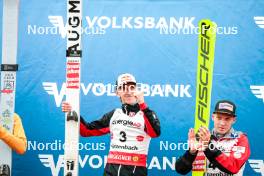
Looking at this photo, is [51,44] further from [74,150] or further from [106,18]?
[74,150]

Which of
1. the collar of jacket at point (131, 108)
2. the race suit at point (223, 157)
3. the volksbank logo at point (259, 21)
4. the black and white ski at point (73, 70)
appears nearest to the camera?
the black and white ski at point (73, 70)

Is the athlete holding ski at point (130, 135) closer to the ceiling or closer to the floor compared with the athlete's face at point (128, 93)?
closer to the floor

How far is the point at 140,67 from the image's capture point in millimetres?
4176

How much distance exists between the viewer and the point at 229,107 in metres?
3.41

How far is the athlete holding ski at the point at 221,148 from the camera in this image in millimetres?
3078

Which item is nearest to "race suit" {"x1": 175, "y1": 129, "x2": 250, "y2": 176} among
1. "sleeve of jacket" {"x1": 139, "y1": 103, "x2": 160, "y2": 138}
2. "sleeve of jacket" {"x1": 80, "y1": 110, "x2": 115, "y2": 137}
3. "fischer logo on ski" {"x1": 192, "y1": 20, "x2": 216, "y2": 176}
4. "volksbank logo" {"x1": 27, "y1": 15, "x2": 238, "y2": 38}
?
"fischer logo on ski" {"x1": 192, "y1": 20, "x2": 216, "y2": 176}

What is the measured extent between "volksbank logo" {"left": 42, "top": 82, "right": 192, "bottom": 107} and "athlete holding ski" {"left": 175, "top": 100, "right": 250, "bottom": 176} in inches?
30.4

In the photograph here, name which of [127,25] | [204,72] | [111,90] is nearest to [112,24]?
[127,25]

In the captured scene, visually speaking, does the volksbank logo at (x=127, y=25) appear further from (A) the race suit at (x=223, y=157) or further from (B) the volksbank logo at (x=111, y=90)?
(A) the race suit at (x=223, y=157)

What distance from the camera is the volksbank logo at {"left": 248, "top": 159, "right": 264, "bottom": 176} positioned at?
414cm

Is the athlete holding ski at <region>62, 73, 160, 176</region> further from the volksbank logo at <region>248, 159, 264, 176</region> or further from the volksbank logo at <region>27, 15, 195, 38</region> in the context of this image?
the volksbank logo at <region>248, 159, 264, 176</region>

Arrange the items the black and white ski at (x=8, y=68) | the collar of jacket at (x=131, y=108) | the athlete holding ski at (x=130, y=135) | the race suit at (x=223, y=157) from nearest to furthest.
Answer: the black and white ski at (x=8, y=68) < the race suit at (x=223, y=157) < the athlete holding ski at (x=130, y=135) < the collar of jacket at (x=131, y=108)

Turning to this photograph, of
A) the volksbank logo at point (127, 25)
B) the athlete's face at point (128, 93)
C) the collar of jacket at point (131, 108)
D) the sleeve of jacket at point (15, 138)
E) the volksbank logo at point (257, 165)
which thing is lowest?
the volksbank logo at point (257, 165)

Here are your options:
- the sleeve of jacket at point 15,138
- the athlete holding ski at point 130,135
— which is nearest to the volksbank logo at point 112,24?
the athlete holding ski at point 130,135
